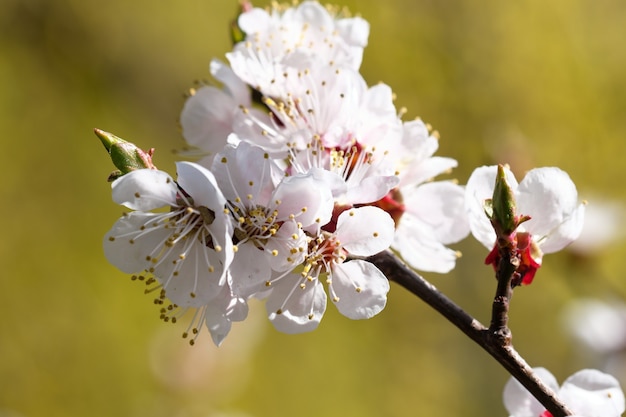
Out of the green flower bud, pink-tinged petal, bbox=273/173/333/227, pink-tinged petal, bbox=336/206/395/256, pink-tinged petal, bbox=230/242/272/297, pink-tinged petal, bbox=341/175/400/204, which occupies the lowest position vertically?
pink-tinged petal, bbox=230/242/272/297

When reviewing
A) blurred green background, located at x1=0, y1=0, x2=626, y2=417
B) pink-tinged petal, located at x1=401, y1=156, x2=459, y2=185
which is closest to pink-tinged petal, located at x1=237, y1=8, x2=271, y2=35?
pink-tinged petal, located at x1=401, y1=156, x2=459, y2=185

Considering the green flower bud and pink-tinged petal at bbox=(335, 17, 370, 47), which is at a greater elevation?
pink-tinged petal at bbox=(335, 17, 370, 47)

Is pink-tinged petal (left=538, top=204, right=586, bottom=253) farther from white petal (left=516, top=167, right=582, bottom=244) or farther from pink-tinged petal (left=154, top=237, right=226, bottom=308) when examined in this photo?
pink-tinged petal (left=154, top=237, right=226, bottom=308)

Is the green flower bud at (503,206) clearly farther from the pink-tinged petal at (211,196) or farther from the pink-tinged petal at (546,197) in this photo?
the pink-tinged petal at (211,196)

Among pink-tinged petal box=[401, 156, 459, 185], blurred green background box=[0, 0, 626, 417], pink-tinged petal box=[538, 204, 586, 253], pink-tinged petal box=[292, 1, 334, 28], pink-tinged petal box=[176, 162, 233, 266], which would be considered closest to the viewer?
pink-tinged petal box=[176, 162, 233, 266]

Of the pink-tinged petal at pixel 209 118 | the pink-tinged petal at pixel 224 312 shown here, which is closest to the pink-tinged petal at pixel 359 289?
the pink-tinged petal at pixel 224 312

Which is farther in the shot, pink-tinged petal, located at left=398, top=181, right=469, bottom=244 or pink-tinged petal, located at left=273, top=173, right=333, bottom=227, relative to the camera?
pink-tinged petal, located at left=398, top=181, right=469, bottom=244

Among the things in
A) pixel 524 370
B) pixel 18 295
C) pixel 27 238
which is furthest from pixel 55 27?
pixel 524 370
